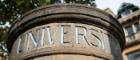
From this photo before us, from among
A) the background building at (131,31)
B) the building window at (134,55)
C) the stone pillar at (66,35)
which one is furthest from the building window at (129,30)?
the stone pillar at (66,35)

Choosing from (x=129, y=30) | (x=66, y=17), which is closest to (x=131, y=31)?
(x=129, y=30)

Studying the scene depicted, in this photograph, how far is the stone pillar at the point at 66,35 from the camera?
361 centimetres

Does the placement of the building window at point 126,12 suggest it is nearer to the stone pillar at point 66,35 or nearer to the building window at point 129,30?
the building window at point 129,30

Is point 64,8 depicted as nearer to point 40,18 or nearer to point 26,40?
point 40,18

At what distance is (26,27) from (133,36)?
63.7 ft

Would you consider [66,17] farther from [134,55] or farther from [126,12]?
[126,12]

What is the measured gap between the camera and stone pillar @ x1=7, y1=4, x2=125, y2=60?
3609 mm

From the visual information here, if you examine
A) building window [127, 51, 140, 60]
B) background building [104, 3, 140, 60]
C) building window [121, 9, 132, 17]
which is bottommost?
building window [127, 51, 140, 60]

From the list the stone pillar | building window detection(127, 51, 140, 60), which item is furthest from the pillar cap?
building window detection(127, 51, 140, 60)

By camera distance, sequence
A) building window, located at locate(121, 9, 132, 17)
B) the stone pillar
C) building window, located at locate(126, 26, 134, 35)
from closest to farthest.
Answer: the stone pillar, building window, located at locate(126, 26, 134, 35), building window, located at locate(121, 9, 132, 17)

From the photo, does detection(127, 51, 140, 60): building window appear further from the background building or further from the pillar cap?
the pillar cap

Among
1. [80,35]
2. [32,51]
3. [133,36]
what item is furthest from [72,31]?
[133,36]

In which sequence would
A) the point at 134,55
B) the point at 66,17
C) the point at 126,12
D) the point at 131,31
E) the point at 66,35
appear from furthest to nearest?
the point at 126,12
the point at 131,31
the point at 134,55
the point at 66,17
the point at 66,35

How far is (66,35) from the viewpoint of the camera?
3.75m
